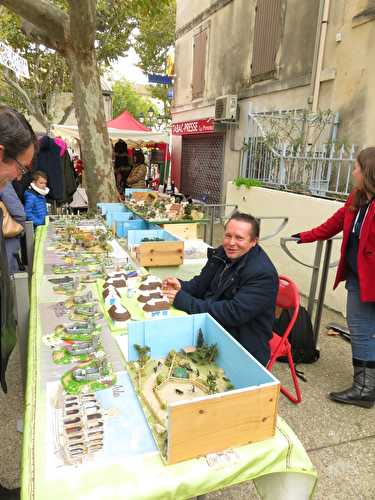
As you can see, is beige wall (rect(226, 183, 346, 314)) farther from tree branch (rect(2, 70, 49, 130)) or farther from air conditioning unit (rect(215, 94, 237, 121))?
tree branch (rect(2, 70, 49, 130))

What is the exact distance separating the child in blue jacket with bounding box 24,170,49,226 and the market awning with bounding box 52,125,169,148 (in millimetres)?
5573

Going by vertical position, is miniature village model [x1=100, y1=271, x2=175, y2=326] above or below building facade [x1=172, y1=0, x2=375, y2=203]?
below

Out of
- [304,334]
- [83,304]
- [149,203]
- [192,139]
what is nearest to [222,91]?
[192,139]

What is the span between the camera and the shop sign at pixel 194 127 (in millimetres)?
10549

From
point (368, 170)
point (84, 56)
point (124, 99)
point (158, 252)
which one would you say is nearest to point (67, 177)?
point (84, 56)

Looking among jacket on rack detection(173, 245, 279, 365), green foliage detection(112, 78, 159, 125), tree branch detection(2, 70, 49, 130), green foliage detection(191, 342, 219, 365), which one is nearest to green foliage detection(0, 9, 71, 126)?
tree branch detection(2, 70, 49, 130)

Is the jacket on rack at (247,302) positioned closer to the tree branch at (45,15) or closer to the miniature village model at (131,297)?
the miniature village model at (131,297)

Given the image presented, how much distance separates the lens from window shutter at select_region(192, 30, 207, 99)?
1133 centimetres

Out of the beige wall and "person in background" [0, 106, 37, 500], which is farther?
the beige wall

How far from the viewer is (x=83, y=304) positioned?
2.23 m

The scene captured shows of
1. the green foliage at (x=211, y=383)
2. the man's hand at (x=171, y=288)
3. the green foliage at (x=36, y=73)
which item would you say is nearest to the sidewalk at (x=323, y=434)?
the green foliage at (x=211, y=383)

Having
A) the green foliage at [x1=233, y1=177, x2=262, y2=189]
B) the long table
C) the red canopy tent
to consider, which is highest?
the red canopy tent

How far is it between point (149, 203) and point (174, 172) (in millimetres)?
8768

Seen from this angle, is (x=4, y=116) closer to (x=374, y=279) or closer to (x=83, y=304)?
(x=83, y=304)
